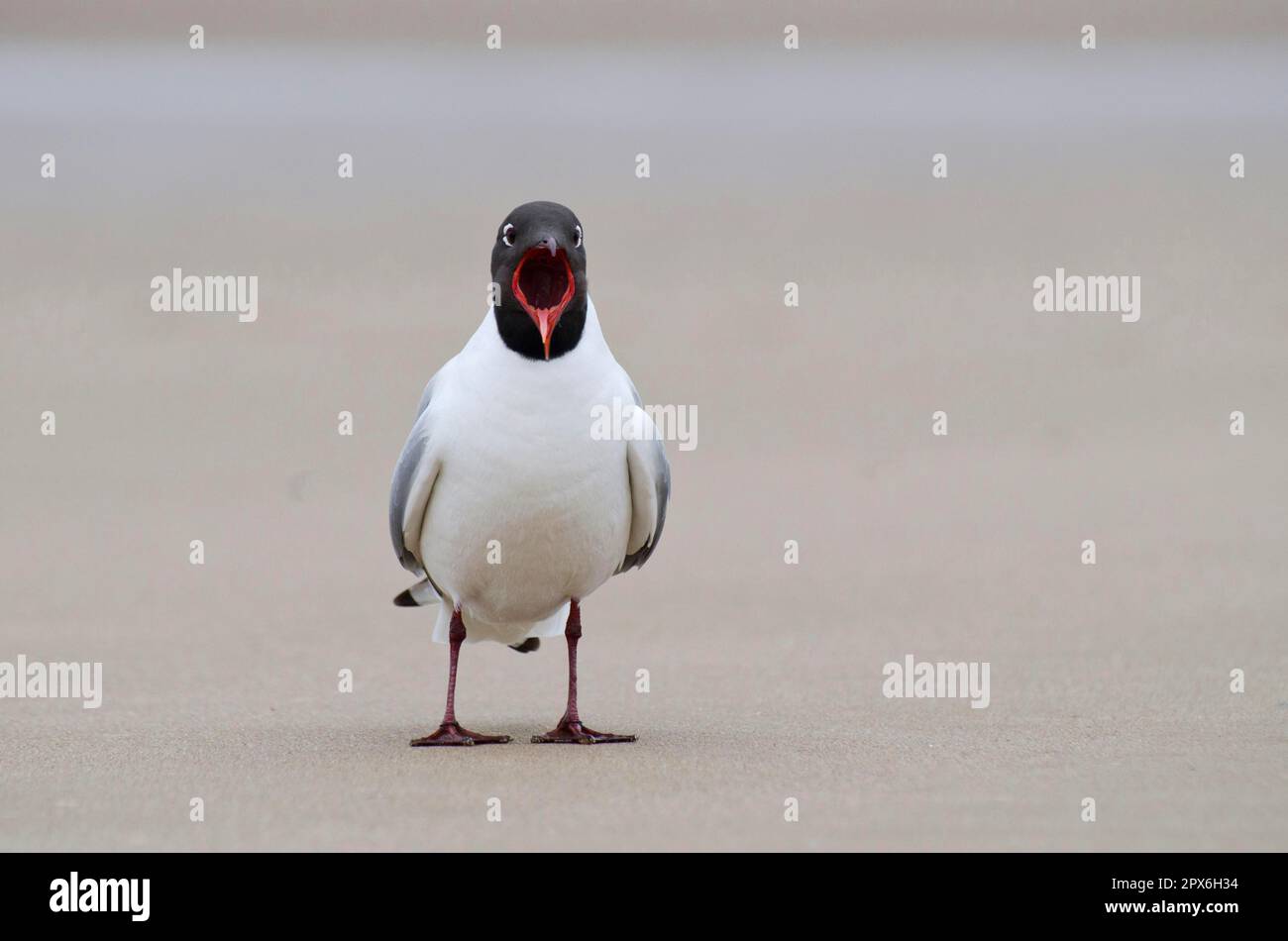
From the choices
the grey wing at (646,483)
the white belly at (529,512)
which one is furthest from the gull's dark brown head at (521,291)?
the grey wing at (646,483)

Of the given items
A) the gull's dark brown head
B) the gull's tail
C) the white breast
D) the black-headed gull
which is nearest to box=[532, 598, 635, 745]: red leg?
the black-headed gull

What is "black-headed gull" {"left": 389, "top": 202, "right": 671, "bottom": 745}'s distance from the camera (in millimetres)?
6250

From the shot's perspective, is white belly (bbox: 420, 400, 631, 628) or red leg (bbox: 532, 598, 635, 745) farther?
red leg (bbox: 532, 598, 635, 745)

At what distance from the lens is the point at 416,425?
21.5 feet

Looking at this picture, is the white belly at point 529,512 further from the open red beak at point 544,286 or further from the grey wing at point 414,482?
the open red beak at point 544,286

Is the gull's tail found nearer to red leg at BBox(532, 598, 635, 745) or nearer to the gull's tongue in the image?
red leg at BBox(532, 598, 635, 745)

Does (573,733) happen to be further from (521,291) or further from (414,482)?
(521,291)

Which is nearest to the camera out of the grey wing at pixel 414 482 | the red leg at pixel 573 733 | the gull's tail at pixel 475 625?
the grey wing at pixel 414 482

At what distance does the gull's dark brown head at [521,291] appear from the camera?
20.5ft

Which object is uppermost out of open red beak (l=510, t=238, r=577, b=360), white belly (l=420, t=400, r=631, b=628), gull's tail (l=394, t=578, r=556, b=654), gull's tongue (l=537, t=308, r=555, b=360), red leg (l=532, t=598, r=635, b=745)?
open red beak (l=510, t=238, r=577, b=360)

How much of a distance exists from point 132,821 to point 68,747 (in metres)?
1.24

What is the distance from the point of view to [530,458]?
20.4 feet

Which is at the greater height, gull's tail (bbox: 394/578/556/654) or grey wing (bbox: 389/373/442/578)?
grey wing (bbox: 389/373/442/578)

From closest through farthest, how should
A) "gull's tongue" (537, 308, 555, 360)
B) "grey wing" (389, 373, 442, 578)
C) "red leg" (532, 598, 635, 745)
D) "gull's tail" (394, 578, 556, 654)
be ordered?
"gull's tongue" (537, 308, 555, 360) → "grey wing" (389, 373, 442, 578) → "red leg" (532, 598, 635, 745) → "gull's tail" (394, 578, 556, 654)
